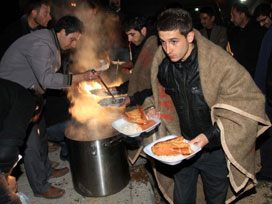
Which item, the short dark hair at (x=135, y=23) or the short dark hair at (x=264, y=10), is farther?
the short dark hair at (x=264, y=10)

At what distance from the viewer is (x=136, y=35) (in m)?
4.79

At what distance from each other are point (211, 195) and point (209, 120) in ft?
3.20

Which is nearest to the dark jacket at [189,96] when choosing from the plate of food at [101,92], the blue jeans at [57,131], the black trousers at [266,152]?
the plate of food at [101,92]

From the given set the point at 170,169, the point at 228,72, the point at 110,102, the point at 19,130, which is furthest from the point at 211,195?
the point at 19,130

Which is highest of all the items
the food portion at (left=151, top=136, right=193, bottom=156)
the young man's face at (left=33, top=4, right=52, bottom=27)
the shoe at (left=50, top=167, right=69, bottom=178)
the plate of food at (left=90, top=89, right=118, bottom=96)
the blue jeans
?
the young man's face at (left=33, top=4, right=52, bottom=27)

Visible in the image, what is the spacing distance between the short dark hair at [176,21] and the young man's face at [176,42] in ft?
0.13

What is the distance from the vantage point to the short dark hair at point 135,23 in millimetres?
4641

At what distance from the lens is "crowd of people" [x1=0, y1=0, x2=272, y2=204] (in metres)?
2.98

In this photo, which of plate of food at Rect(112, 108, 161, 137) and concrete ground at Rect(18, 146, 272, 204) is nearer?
plate of food at Rect(112, 108, 161, 137)

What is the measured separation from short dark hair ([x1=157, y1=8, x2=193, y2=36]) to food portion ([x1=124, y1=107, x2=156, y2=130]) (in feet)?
3.96

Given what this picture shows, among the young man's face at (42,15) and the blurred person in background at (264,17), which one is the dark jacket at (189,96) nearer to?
the young man's face at (42,15)

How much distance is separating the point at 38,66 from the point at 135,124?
1.70 meters

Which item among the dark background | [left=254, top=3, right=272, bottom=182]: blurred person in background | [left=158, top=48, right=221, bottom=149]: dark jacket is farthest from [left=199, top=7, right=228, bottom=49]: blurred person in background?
[left=158, top=48, right=221, bottom=149]: dark jacket

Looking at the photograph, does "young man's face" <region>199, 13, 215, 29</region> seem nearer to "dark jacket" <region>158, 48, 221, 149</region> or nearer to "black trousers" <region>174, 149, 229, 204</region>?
"dark jacket" <region>158, 48, 221, 149</region>
